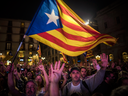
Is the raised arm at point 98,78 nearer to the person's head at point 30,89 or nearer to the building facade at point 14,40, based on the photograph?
the person's head at point 30,89

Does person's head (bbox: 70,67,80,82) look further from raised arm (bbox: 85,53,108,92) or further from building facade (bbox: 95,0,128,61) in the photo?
building facade (bbox: 95,0,128,61)

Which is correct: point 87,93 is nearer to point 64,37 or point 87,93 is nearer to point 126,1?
point 64,37

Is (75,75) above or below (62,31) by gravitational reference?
below

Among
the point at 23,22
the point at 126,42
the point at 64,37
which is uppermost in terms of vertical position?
the point at 23,22

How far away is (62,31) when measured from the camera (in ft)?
12.4

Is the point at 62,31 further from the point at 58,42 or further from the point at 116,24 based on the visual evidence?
the point at 116,24

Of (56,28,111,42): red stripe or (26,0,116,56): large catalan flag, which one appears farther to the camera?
(56,28,111,42): red stripe

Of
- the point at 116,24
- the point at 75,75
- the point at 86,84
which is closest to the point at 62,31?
the point at 75,75

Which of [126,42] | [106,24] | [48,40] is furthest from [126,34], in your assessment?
[48,40]

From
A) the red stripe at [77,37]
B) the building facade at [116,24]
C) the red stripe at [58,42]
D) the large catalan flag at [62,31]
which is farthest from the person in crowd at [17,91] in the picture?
the building facade at [116,24]

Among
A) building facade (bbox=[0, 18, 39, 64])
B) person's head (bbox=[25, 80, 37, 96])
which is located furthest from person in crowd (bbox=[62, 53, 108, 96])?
building facade (bbox=[0, 18, 39, 64])

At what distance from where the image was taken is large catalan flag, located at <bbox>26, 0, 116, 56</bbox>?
3.43m

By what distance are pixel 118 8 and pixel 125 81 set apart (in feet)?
72.5

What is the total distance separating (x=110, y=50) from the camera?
827 inches
